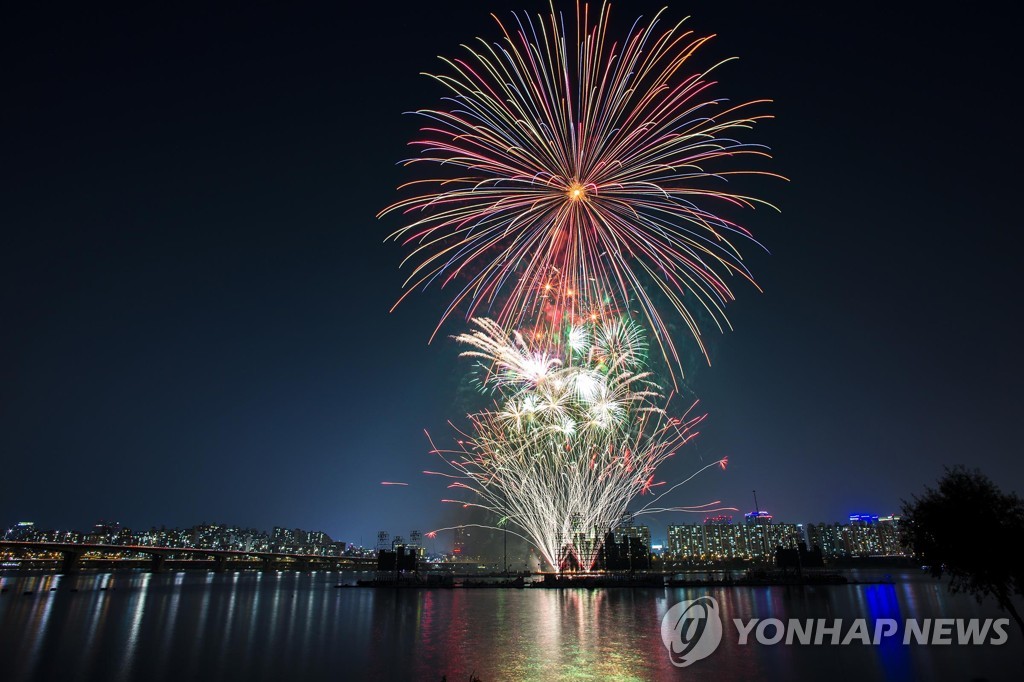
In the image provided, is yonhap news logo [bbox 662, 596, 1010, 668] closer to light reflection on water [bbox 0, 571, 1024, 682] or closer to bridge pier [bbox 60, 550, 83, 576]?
light reflection on water [bbox 0, 571, 1024, 682]

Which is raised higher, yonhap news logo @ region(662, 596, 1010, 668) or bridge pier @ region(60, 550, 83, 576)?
bridge pier @ region(60, 550, 83, 576)

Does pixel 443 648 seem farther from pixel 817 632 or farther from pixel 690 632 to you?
pixel 817 632

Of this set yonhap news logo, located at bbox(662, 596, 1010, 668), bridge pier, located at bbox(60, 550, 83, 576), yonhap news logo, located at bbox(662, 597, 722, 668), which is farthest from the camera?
A: bridge pier, located at bbox(60, 550, 83, 576)

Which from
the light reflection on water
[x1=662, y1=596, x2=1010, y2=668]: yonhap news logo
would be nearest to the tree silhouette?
the light reflection on water

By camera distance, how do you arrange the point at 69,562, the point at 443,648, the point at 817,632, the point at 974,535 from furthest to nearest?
the point at 69,562
the point at 817,632
the point at 443,648
the point at 974,535

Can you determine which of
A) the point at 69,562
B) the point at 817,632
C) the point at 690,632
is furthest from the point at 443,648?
the point at 69,562

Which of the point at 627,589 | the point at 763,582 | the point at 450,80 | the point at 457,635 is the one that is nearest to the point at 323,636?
the point at 457,635

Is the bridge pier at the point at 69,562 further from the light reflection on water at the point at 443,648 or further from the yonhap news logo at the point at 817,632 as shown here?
the yonhap news logo at the point at 817,632
